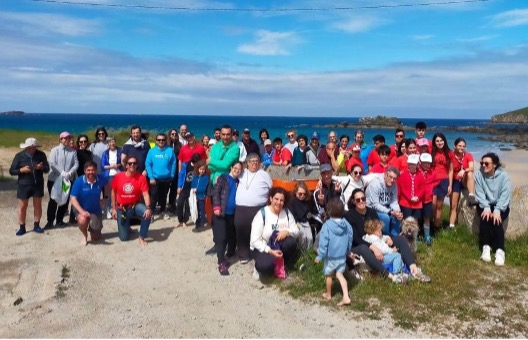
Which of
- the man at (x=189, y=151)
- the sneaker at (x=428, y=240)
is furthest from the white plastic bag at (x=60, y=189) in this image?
the sneaker at (x=428, y=240)

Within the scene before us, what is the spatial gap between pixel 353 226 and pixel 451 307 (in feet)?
5.37

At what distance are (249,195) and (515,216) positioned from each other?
4.63 metres

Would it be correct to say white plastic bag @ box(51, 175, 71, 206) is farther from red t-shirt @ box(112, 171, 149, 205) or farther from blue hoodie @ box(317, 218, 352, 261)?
blue hoodie @ box(317, 218, 352, 261)

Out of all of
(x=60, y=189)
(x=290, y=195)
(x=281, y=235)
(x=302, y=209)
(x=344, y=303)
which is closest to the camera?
(x=344, y=303)

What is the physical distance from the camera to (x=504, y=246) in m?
7.46

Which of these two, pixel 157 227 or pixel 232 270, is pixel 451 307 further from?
pixel 157 227

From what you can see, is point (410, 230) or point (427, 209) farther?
point (427, 209)

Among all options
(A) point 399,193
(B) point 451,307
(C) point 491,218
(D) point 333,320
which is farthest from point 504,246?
(D) point 333,320

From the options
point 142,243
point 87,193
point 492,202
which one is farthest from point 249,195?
point 492,202

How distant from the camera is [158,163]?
906cm

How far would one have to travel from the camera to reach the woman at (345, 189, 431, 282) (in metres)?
6.27

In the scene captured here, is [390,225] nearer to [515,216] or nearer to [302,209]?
[302,209]

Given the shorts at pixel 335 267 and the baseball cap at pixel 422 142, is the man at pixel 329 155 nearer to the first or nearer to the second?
the baseball cap at pixel 422 142

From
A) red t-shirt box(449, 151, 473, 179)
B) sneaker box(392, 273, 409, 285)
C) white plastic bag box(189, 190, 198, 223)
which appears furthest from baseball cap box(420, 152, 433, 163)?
white plastic bag box(189, 190, 198, 223)
